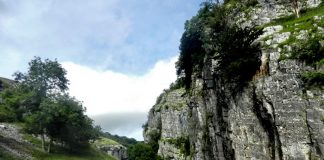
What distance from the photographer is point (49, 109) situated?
68.4 meters

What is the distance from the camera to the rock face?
2706cm

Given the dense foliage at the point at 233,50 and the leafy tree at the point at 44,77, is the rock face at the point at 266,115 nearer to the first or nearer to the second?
the dense foliage at the point at 233,50

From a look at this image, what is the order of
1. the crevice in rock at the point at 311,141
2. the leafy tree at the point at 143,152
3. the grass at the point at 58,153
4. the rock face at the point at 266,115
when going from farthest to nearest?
the leafy tree at the point at 143,152 → the grass at the point at 58,153 → the rock face at the point at 266,115 → the crevice in rock at the point at 311,141

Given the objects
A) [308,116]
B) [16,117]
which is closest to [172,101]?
[16,117]

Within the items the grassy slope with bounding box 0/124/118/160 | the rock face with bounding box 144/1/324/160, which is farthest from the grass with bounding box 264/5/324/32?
the grassy slope with bounding box 0/124/118/160

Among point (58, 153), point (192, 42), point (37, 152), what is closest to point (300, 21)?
point (192, 42)

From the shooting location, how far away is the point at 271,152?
3089cm

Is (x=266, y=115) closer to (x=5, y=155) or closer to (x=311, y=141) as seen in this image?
(x=311, y=141)

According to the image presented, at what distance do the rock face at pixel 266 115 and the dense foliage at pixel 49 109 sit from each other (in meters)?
33.9

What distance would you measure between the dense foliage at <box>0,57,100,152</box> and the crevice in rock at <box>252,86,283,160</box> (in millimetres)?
46886

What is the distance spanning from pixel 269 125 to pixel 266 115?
42.6 inches

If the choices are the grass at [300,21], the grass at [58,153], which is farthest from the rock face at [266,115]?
the grass at [58,153]

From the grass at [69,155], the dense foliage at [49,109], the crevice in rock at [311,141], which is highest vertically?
the dense foliage at [49,109]

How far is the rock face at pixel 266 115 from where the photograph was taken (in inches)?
1065
